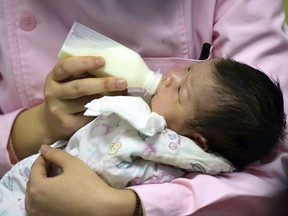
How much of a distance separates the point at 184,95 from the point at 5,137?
359 millimetres

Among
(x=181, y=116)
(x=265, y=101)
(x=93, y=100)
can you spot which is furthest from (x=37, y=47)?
(x=265, y=101)

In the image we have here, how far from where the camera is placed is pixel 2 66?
36.2 inches

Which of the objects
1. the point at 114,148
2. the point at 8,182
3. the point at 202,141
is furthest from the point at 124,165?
the point at 8,182

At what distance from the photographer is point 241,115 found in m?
0.75

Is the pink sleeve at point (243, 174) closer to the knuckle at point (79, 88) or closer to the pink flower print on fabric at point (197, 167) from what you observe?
the pink flower print on fabric at point (197, 167)

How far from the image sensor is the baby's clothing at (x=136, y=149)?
76cm

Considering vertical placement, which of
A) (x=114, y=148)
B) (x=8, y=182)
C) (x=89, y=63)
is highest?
(x=89, y=63)

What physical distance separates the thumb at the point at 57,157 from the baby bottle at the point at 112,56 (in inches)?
5.7

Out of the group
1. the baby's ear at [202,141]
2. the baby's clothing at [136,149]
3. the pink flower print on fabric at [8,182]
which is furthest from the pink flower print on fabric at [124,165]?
the pink flower print on fabric at [8,182]

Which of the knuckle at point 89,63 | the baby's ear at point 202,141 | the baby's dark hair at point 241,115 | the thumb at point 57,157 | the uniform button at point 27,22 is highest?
the uniform button at point 27,22

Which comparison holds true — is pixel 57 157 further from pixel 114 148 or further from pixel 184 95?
pixel 184 95

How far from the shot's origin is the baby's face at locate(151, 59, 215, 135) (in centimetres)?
77

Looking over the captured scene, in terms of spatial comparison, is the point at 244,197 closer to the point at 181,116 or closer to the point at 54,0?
the point at 181,116

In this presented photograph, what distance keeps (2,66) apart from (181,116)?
365mm
